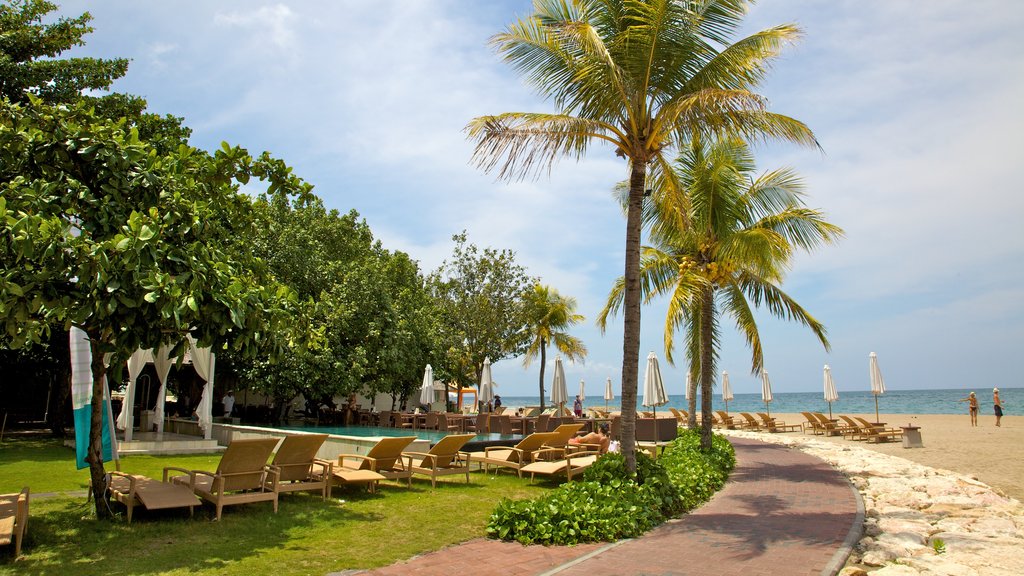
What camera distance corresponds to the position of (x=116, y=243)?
5.50 m

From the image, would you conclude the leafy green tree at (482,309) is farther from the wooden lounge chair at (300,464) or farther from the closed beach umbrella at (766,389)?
the wooden lounge chair at (300,464)

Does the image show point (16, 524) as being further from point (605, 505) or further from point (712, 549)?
point (712, 549)

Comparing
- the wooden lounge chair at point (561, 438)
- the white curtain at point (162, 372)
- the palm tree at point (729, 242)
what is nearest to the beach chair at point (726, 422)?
the palm tree at point (729, 242)

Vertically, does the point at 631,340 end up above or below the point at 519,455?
above

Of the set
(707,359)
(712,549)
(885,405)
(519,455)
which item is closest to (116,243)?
(712,549)

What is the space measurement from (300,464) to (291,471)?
0.15 metres

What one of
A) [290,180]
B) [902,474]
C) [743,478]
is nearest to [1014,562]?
[743,478]

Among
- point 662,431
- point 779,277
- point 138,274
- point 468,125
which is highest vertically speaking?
point 468,125

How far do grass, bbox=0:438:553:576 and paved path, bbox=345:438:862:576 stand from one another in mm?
583

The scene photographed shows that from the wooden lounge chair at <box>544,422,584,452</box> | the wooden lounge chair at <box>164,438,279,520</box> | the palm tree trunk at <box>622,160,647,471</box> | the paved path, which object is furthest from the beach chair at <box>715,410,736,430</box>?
the wooden lounge chair at <box>164,438,279,520</box>

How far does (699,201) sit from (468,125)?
6.58 metres

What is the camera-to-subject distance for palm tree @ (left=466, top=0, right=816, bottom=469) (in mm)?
8602

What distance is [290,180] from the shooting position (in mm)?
8141

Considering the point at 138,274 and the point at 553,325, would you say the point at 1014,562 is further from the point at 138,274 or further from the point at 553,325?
the point at 553,325
